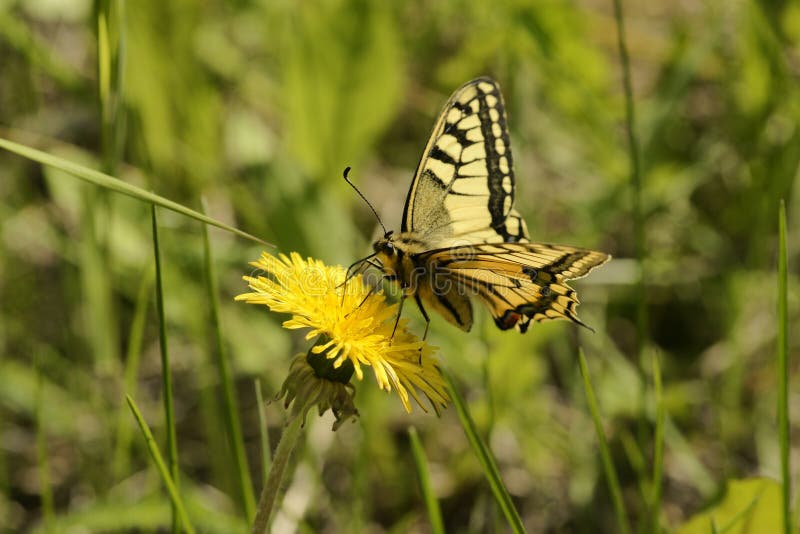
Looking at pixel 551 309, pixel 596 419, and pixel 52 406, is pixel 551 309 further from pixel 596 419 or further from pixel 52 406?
pixel 52 406

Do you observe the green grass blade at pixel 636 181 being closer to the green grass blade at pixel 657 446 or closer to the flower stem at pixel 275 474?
the green grass blade at pixel 657 446

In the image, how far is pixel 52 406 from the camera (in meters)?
2.96

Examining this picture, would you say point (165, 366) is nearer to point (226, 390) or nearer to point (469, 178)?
point (226, 390)

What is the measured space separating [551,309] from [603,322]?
4.88 ft

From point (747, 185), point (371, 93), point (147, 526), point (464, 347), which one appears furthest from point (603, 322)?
point (147, 526)

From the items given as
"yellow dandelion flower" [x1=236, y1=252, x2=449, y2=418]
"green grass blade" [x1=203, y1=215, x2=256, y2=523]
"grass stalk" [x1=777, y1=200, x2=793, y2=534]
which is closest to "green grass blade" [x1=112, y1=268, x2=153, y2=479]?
"green grass blade" [x1=203, y1=215, x2=256, y2=523]

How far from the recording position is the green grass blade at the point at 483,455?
4.77ft

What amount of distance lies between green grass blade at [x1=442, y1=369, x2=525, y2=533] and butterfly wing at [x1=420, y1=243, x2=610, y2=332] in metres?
0.55

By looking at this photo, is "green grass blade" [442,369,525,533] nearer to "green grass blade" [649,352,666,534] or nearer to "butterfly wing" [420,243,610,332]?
"green grass blade" [649,352,666,534]

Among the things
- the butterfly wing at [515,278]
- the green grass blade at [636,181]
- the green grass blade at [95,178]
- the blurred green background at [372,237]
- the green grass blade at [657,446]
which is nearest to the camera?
the green grass blade at [95,178]

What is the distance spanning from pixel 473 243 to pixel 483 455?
0.91 meters

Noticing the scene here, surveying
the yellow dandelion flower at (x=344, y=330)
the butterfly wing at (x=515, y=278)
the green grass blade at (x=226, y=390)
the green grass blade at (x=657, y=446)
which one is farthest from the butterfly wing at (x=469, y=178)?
the green grass blade at (x=657, y=446)

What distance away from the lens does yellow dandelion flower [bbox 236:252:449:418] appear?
5.43 feet

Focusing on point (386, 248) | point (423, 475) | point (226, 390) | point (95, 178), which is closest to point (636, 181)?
point (386, 248)
